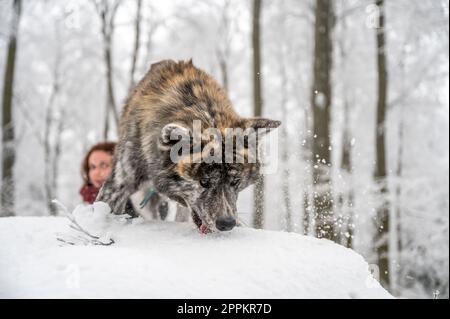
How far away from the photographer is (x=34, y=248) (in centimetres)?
299

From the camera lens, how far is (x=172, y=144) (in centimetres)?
371

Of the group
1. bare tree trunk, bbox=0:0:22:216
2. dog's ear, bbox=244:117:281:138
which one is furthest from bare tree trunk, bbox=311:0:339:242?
bare tree trunk, bbox=0:0:22:216

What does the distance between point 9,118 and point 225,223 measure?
10763 mm

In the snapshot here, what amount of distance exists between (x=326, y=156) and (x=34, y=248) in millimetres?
6420

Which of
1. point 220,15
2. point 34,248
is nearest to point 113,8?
point 220,15

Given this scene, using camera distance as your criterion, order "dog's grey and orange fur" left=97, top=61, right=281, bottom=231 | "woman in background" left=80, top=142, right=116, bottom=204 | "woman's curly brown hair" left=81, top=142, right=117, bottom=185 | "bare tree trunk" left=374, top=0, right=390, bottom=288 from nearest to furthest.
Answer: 1. "dog's grey and orange fur" left=97, top=61, right=281, bottom=231
2. "woman in background" left=80, top=142, right=116, bottom=204
3. "woman's curly brown hair" left=81, top=142, right=117, bottom=185
4. "bare tree trunk" left=374, top=0, right=390, bottom=288

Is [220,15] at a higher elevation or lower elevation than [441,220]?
higher

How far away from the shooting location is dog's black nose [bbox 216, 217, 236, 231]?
131 inches

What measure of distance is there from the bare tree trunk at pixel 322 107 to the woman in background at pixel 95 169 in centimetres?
367

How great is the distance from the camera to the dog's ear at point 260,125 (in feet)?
13.1

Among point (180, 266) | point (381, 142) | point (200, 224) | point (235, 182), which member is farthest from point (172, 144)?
point (381, 142)

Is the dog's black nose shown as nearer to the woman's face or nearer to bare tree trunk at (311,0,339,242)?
the woman's face
